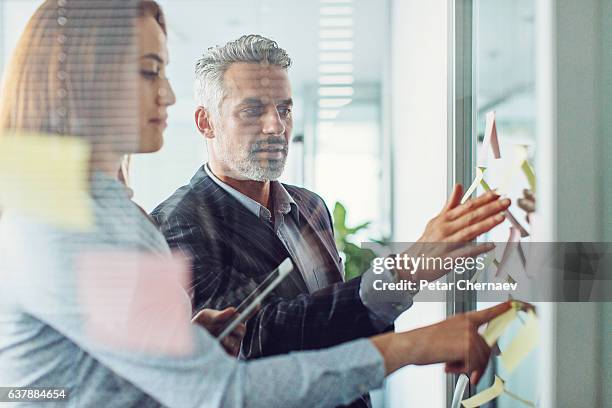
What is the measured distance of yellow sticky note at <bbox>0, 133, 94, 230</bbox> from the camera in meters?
0.94

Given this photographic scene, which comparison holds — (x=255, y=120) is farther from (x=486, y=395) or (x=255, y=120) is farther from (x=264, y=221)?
(x=486, y=395)

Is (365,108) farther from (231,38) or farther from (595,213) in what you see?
(595,213)

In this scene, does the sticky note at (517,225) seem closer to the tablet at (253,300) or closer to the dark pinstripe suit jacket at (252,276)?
the dark pinstripe suit jacket at (252,276)

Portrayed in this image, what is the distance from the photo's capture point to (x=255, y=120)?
3.22 ft

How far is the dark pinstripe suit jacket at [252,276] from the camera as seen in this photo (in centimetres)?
96

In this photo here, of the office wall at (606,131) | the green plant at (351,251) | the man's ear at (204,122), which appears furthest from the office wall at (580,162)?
the man's ear at (204,122)

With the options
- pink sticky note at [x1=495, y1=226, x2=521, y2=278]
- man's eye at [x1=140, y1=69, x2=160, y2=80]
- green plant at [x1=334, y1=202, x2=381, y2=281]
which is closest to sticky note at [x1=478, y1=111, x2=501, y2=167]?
pink sticky note at [x1=495, y1=226, x2=521, y2=278]

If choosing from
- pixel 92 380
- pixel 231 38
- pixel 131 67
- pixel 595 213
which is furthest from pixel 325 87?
pixel 92 380

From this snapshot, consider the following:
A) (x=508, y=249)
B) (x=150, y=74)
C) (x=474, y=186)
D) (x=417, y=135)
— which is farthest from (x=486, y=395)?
(x=150, y=74)

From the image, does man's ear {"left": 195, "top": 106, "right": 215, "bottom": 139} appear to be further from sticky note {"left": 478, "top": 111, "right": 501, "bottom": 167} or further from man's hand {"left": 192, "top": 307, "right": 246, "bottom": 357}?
sticky note {"left": 478, "top": 111, "right": 501, "bottom": 167}

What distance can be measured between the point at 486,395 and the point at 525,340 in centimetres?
12

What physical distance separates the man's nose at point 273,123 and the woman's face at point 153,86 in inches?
6.2

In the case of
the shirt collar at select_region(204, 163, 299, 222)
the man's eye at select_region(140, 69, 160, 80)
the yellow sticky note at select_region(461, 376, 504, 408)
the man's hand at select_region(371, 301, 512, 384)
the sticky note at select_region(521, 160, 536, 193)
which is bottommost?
the yellow sticky note at select_region(461, 376, 504, 408)

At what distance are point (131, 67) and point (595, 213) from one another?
796 millimetres
